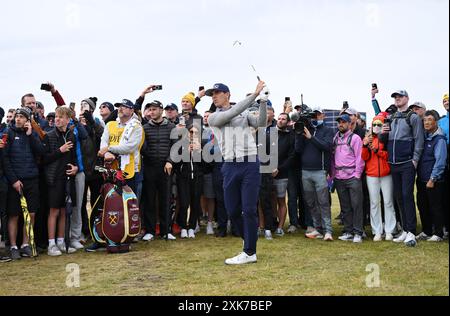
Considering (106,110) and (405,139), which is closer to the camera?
(405,139)

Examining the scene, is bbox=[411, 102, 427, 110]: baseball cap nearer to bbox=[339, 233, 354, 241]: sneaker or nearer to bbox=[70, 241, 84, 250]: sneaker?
bbox=[339, 233, 354, 241]: sneaker

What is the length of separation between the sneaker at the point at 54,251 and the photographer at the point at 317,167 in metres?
4.11

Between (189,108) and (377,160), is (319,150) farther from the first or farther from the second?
(189,108)

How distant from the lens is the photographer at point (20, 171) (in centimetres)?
750

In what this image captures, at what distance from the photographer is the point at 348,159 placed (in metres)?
8.68

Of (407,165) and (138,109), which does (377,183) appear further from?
(138,109)

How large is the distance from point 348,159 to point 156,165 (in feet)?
10.7

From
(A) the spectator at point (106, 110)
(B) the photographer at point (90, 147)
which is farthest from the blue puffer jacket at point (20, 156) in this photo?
(A) the spectator at point (106, 110)

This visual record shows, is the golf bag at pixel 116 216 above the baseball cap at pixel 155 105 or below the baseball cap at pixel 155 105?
below

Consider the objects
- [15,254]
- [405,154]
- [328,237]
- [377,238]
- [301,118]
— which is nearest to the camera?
[15,254]

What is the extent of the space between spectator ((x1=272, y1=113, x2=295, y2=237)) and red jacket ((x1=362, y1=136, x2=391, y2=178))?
134cm

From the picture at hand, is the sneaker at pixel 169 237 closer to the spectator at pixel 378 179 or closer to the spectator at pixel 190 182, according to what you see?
the spectator at pixel 190 182

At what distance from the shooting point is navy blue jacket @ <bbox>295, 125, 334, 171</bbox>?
8.81 m

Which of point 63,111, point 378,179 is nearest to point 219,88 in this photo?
point 63,111
